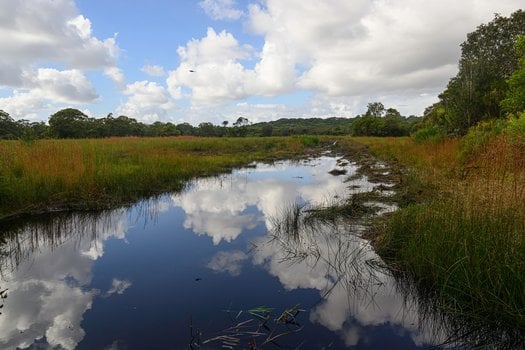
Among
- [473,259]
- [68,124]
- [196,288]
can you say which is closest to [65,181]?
[196,288]

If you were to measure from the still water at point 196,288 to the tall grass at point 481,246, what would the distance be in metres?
0.47

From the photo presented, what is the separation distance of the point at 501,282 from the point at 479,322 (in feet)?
1.61

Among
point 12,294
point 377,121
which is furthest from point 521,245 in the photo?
point 377,121

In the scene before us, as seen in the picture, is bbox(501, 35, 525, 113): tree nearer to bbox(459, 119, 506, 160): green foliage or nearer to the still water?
bbox(459, 119, 506, 160): green foliage

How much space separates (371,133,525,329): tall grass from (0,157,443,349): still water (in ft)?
1.54

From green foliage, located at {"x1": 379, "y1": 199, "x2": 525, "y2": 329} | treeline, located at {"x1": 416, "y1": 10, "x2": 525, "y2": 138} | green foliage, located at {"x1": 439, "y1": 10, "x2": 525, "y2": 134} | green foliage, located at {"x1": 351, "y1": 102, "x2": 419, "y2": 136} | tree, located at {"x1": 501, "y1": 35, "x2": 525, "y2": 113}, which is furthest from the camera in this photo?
green foliage, located at {"x1": 351, "y1": 102, "x2": 419, "y2": 136}

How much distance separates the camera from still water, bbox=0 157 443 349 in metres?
3.62

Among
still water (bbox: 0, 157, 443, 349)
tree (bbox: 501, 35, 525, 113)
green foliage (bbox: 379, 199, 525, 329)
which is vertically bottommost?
still water (bbox: 0, 157, 443, 349)

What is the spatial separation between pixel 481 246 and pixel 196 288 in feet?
11.9

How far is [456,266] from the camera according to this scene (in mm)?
3865

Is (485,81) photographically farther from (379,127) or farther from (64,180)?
(379,127)

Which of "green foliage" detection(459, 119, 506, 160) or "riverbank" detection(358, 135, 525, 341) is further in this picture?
"green foliage" detection(459, 119, 506, 160)

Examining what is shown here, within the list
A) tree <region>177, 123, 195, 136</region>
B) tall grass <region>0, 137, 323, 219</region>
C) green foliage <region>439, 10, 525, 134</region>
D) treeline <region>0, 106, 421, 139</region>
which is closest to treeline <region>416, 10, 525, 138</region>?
green foliage <region>439, 10, 525, 134</region>

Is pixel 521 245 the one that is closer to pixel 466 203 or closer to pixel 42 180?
pixel 466 203
